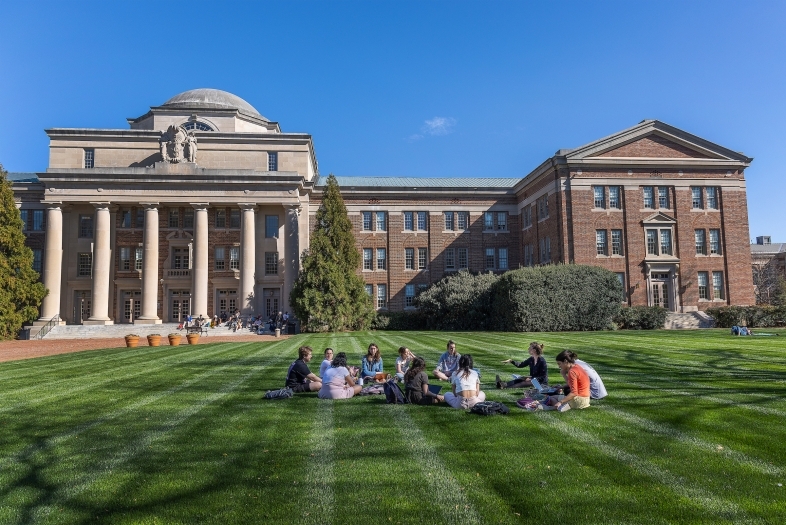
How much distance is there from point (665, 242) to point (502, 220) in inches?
588

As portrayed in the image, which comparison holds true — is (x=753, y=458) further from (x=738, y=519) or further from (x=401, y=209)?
(x=401, y=209)

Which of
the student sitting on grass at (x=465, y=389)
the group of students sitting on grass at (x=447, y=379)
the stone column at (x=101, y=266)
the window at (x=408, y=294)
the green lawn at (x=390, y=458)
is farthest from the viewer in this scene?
the window at (x=408, y=294)

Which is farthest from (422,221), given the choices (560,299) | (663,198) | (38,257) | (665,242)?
(38,257)

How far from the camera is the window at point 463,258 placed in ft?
175

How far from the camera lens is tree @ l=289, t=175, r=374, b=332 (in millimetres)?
40625

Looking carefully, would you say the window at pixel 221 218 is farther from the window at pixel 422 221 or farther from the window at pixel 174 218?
Result: the window at pixel 422 221

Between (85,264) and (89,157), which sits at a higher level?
(89,157)

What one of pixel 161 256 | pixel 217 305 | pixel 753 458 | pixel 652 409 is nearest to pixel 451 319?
pixel 217 305

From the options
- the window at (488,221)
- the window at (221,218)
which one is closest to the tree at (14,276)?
the window at (221,218)

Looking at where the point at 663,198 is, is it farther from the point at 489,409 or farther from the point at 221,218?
the point at 489,409

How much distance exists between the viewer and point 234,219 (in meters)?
48.5

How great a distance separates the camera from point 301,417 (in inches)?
375

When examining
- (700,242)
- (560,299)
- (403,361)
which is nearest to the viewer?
(403,361)

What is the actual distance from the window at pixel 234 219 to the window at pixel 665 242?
3553cm
